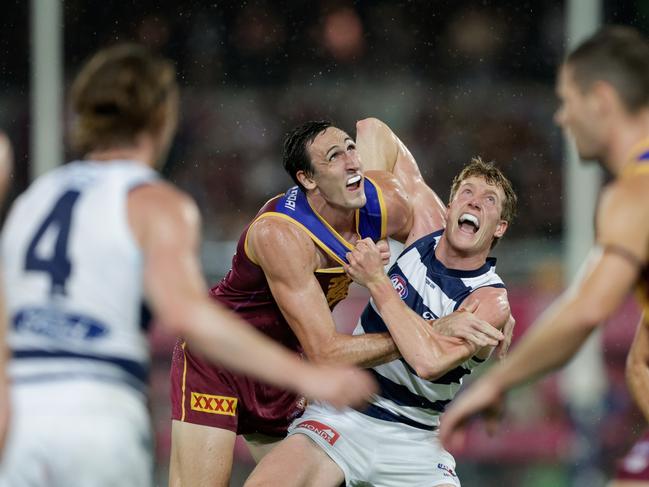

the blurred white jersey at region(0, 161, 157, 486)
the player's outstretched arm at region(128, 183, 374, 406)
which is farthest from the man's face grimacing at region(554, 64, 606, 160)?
the blurred white jersey at region(0, 161, 157, 486)

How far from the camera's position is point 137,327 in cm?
322

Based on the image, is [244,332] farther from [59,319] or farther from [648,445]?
[648,445]

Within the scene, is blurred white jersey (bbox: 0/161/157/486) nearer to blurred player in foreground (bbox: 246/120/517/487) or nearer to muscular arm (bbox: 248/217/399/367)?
muscular arm (bbox: 248/217/399/367)

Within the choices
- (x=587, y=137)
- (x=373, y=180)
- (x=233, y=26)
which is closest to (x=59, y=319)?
(x=587, y=137)

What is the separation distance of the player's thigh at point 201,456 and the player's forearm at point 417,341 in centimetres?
105

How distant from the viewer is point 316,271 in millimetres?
5180

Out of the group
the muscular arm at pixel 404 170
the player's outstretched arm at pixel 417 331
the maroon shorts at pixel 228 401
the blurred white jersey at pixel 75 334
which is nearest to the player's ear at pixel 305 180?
the muscular arm at pixel 404 170

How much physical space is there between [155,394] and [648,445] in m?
8.05

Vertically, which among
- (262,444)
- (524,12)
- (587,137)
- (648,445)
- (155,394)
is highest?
(524,12)

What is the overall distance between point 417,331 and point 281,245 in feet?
2.30

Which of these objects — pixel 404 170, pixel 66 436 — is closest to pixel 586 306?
pixel 66 436

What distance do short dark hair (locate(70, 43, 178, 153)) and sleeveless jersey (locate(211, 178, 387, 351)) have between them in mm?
1893

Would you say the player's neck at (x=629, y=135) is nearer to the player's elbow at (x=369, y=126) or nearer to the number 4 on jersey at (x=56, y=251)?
the number 4 on jersey at (x=56, y=251)

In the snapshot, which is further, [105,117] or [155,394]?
[155,394]
